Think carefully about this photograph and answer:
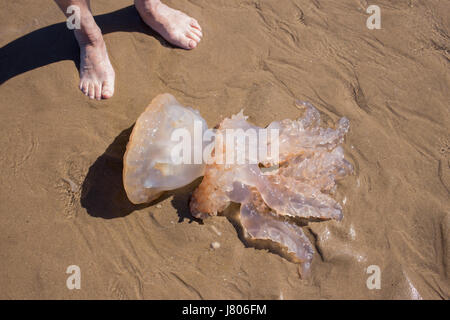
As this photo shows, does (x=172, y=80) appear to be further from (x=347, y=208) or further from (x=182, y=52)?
(x=347, y=208)

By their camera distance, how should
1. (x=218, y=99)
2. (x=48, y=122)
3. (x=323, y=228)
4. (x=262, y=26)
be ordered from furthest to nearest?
1. (x=262, y=26)
2. (x=218, y=99)
3. (x=48, y=122)
4. (x=323, y=228)

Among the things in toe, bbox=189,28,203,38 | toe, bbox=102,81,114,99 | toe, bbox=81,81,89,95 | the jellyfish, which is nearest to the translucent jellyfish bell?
the jellyfish

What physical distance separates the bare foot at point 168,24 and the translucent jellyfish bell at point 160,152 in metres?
0.90

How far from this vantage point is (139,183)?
7.60 ft

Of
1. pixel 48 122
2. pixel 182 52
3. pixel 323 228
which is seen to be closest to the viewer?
pixel 323 228

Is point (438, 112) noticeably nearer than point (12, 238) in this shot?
No

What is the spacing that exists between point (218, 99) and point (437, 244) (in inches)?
77.2

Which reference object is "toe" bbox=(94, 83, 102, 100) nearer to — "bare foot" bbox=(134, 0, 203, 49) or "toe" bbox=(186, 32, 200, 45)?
"bare foot" bbox=(134, 0, 203, 49)

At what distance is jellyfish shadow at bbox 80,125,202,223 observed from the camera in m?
2.48

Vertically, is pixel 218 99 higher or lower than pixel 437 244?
higher

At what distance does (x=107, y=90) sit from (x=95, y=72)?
6.9 inches

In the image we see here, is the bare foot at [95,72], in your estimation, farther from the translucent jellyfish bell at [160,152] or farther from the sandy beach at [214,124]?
the translucent jellyfish bell at [160,152]

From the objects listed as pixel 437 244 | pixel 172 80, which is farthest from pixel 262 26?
pixel 437 244

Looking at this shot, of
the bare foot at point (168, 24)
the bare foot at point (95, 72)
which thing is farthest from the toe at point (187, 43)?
the bare foot at point (95, 72)
